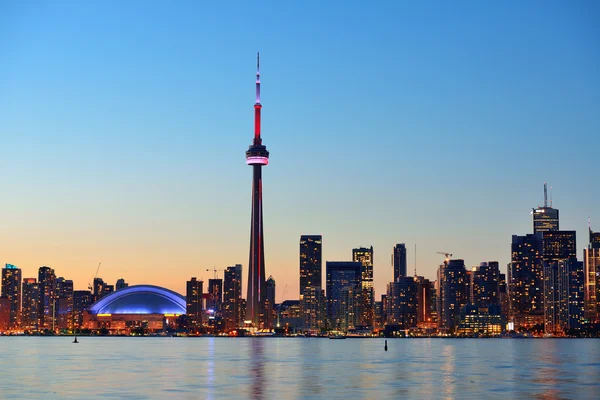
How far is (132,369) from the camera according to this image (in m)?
130

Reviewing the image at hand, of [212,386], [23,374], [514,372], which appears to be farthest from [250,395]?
[514,372]

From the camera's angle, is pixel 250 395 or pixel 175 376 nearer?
pixel 250 395

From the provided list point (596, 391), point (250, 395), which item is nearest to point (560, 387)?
point (596, 391)

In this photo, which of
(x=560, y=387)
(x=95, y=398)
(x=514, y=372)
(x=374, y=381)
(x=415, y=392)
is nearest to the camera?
(x=95, y=398)

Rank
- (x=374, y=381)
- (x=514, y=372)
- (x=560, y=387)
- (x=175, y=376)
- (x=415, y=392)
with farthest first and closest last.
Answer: (x=514, y=372)
(x=175, y=376)
(x=374, y=381)
(x=560, y=387)
(x=415, y=392)

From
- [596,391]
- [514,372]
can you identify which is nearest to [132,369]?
[514,372]

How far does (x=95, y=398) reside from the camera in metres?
82.9

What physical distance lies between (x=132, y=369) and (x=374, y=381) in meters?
40.9

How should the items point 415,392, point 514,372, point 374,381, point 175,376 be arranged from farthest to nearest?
point 514,372
point 175,376
point 374,381
point 415,392

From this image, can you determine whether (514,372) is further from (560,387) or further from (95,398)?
(95,398)

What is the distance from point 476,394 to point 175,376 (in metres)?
41.9

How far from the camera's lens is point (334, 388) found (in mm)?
93812

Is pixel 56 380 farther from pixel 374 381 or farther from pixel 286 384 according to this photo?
pixel 374 381

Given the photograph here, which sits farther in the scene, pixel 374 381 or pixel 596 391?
pixel 374 381
